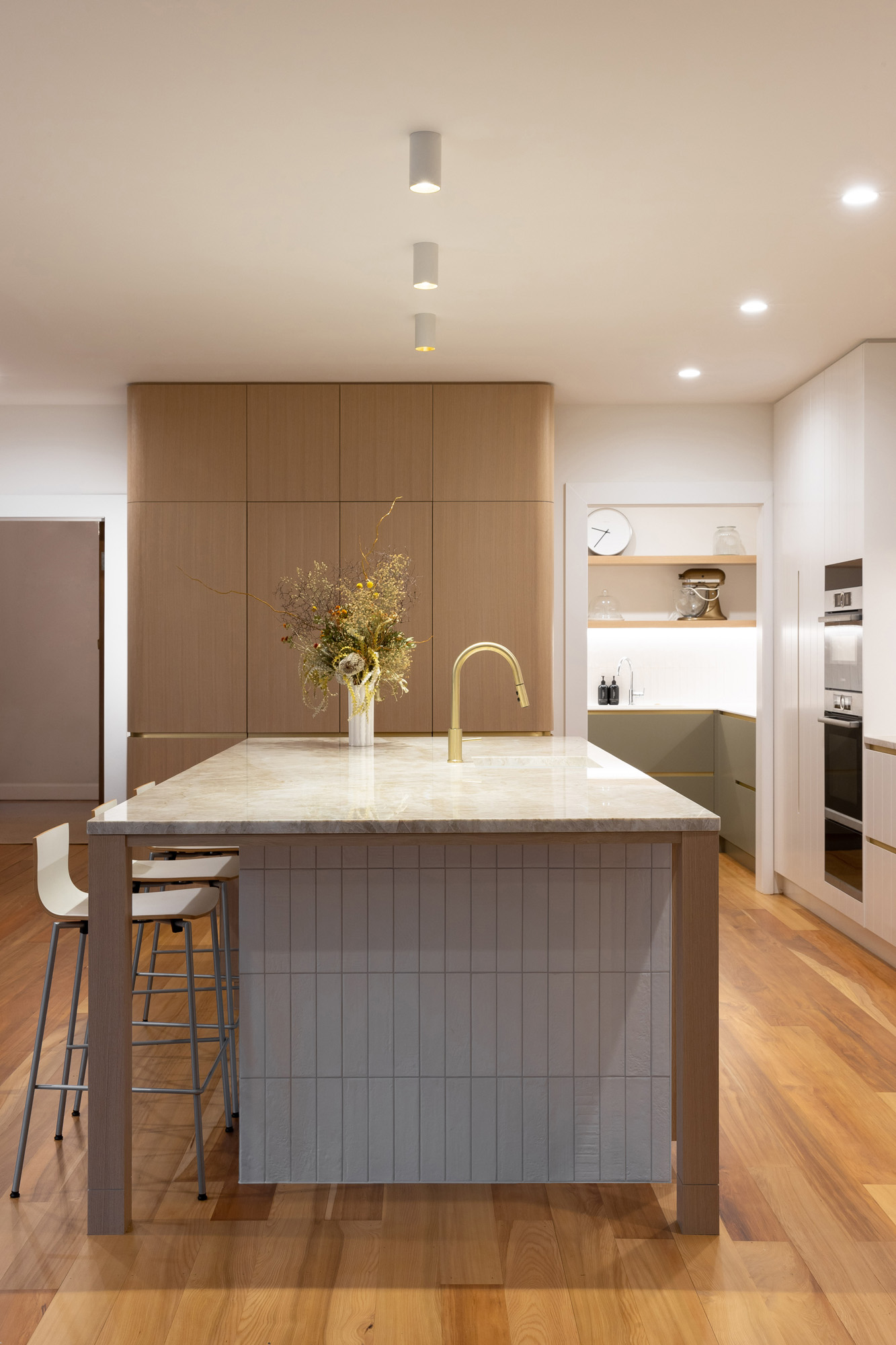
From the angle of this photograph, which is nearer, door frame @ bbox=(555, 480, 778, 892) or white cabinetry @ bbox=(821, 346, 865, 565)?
white cabinetry @ bbox=(821, 346, 865, 565)

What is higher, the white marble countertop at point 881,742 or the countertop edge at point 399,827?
the white marble countertop at point 881,742

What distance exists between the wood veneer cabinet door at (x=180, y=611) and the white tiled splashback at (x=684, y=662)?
10.2ft

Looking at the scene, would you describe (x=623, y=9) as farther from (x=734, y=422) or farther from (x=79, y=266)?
(x=734, y=422)

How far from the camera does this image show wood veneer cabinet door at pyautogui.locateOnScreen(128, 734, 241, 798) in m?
5.11

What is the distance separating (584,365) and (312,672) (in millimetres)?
2243

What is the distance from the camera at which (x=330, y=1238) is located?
7.21 feet

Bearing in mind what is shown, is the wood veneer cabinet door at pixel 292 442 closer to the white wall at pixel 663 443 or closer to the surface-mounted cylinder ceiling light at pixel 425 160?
the white wall at pixel 663 443

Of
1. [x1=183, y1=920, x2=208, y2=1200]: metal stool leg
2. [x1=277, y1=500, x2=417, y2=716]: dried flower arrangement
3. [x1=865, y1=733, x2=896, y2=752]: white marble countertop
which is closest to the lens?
[x1=183, y1=920, x2=208, y2=1200]: metal stool leg

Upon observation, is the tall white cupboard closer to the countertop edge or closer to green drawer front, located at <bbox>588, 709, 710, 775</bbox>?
green drawer front, located at <bbox>588, 709, 710, 775</bbox>

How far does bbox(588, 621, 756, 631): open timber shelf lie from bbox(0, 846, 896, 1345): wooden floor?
429 centimetres

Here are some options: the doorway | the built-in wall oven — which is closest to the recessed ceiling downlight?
the built-in wall oven

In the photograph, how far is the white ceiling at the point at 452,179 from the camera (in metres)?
2.24

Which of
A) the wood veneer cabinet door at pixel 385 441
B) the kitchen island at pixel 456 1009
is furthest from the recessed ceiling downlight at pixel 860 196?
the wood veneer cabinet door at pixel 385 441

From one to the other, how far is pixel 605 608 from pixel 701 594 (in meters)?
0.66
